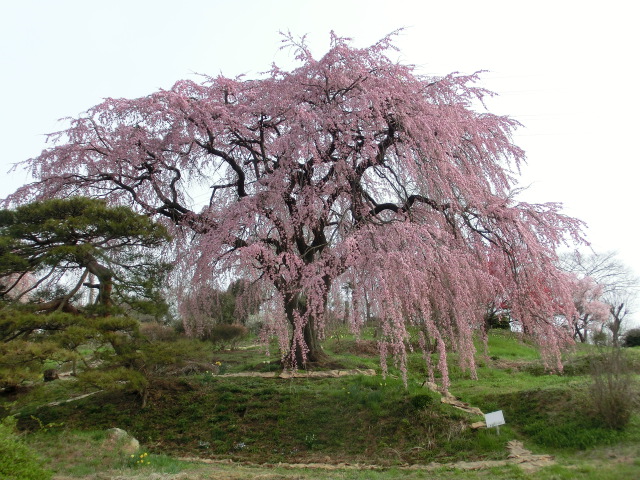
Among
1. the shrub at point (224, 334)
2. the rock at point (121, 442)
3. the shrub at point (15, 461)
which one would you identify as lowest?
the rock at point (121, 442)

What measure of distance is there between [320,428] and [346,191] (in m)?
4.16

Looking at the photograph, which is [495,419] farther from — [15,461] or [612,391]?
[15,461]

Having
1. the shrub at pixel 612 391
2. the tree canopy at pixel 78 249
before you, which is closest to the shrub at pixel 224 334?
the tree canopy at pixel 78 249

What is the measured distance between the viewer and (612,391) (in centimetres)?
606

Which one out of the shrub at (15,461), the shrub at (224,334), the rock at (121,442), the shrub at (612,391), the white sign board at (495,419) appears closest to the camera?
the shrub at (15,461)

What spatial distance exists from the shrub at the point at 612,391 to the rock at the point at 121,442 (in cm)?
656

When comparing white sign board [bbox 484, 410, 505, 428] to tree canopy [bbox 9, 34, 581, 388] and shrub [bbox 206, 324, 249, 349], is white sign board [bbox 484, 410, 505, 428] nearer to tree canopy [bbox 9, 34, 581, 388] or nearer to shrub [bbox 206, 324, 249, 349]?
tree canopy [bbox 9, 34, 581, 388]

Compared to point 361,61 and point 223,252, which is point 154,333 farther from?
point 361,61

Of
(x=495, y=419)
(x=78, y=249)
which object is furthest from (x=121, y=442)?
(x=495, y=419)

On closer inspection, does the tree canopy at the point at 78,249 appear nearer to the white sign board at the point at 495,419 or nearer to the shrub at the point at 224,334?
the white sign board at the point at 495,419

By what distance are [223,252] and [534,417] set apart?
6265mm

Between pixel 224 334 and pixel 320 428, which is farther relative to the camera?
pixel 224 334

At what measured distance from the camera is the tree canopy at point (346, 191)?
22.5 feet

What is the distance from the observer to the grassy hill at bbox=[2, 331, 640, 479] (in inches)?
227
